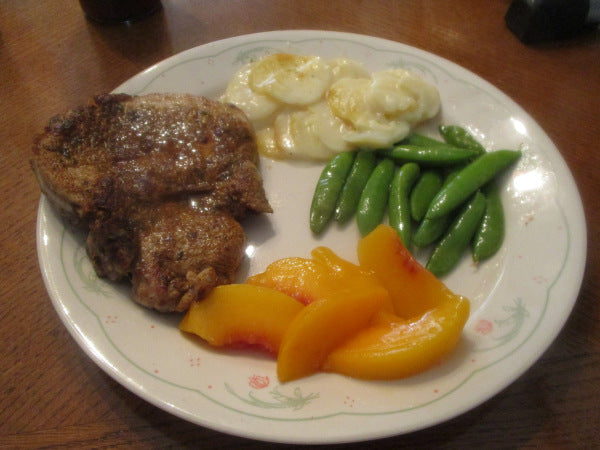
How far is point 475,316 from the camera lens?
2.20 metres

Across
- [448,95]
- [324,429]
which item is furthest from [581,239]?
[324,429]

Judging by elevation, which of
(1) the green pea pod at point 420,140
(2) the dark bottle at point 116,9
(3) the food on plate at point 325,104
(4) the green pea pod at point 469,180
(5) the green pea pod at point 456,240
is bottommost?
(5) the green pea pod at point 456,240

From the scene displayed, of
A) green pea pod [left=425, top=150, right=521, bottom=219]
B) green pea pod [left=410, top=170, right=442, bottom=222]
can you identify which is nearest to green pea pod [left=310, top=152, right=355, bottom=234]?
green pea pod [left=410, top=170, right=442, bottom=222]

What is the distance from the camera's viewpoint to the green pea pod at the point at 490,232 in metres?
2.45

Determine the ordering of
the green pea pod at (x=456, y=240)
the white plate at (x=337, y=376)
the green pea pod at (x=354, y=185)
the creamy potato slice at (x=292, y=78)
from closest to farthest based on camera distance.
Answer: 1. the white plate at (x=337, y=376)
2. the green pea pod at (x=456, y=240)
3. the green pea pod at (x=354, y=185)
4. the creamy potato slice at (x=292, y=78)

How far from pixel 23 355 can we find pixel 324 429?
1.51 m

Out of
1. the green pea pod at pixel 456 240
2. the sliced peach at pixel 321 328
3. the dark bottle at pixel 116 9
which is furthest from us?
the dark bottle at pixel 116 9

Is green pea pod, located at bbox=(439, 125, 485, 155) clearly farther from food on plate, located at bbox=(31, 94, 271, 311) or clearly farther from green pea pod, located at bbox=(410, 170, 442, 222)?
food on plate, located at bbox=(31, 94, 271, 311)

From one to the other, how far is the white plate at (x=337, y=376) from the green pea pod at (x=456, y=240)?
8 centimetres

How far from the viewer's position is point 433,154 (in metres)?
2.75

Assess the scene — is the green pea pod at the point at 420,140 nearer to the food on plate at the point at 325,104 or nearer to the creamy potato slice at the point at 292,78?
the food on plate at the point at 325,104

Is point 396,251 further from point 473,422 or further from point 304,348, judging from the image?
point 473,422

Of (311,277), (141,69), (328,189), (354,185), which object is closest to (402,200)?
(354,185)

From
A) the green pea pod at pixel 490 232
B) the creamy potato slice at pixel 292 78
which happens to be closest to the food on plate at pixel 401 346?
the green pea pod at pixel 490 232
